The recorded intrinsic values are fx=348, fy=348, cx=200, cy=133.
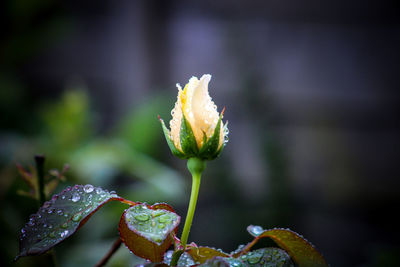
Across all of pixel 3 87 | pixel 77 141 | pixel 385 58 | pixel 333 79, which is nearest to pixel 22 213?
pixel 77 141

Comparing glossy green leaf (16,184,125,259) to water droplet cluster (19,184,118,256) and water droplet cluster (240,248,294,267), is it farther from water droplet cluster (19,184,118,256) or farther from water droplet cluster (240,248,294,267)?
water droplet cluster (240,248,294,267)

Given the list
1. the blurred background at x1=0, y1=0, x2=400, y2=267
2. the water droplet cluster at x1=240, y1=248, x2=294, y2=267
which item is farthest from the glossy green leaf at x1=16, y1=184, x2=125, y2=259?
the blurred background at x1=0, y1=0, x2=400, y2=267

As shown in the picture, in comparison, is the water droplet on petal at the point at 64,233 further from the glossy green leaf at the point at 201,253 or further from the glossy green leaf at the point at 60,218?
the glossy green leaf at the point at 201,253

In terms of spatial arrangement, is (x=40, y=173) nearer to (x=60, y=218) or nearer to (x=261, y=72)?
(x=60, y=218)

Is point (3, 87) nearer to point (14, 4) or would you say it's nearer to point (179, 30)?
point (14, 4)

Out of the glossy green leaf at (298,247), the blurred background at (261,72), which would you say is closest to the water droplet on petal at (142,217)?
the glossy green leaf at (298,247)
